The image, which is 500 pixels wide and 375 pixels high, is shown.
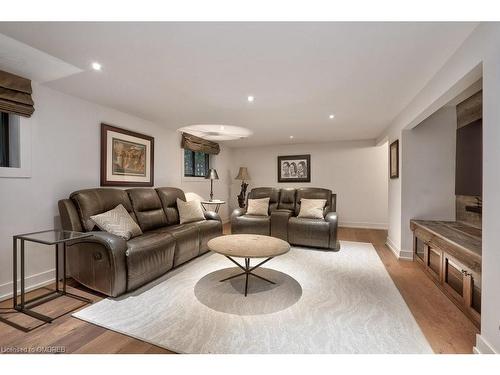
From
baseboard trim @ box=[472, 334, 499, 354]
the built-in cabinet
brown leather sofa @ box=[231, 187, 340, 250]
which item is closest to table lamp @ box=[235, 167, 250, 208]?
brown leather sofa @ box=[231, 187, 340, 250]

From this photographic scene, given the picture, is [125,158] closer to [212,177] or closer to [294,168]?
[212,177]

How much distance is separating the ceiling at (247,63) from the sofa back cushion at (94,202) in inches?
46.9

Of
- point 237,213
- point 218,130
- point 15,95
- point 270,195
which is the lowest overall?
point 237,213

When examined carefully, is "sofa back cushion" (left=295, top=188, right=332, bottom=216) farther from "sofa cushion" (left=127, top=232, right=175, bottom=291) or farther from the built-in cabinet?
"sofa cushion" (left=127, top=232, right=175, bottom=291)

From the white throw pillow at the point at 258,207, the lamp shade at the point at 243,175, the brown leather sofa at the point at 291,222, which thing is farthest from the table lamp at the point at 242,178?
the white throw pillow at the point at 258,207

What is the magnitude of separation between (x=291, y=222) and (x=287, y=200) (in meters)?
0.82

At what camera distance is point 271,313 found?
1934mm

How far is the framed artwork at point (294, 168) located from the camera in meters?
6.15

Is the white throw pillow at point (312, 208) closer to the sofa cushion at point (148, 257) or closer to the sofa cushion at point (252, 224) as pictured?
the sofa cushion at point (252, 224)

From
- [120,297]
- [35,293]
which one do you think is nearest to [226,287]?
[120,297]

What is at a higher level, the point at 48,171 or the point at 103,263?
the point at 48,171

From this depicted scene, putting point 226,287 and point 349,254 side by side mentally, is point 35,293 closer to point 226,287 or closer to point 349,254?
point 226,287

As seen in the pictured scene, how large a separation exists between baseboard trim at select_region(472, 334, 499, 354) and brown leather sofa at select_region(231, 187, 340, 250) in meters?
2.26

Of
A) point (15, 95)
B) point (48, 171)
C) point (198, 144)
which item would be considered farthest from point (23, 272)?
point (198, 144)
